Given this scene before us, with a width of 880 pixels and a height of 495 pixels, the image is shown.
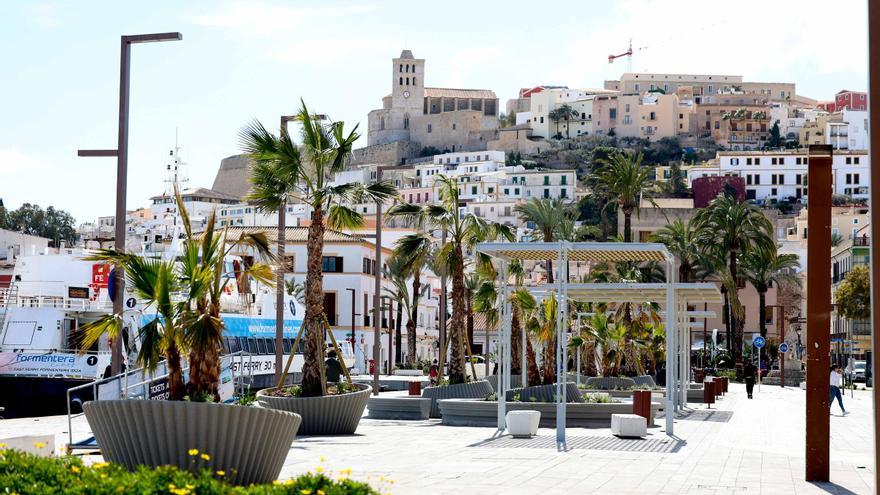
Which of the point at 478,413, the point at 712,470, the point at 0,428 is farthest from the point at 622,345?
the point at 712,470

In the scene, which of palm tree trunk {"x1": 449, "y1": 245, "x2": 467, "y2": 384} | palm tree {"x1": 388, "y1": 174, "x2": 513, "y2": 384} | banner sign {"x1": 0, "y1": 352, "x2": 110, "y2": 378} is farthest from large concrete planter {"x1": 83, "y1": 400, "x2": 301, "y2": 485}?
banner sign {"x1": 0, "y1": 352, "x2": 110, "y2": 378}

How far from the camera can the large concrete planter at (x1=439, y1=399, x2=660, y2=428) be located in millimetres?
25578

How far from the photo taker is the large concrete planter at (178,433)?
1160 cm

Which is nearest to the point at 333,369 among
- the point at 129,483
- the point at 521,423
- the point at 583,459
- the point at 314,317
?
the point at 314,317

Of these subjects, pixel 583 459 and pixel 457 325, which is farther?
pixel 457 325

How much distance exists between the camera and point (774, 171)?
162875mm

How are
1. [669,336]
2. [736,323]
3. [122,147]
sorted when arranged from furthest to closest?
[736,323] → [669,336] → [122,147]

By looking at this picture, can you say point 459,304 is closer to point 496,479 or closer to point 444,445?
point 444,445

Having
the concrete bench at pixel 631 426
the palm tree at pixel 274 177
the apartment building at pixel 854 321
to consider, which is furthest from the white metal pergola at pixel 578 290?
the apartment building at pixel 854 321

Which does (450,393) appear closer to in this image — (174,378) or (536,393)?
(536,393)

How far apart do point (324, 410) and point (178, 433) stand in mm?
10473

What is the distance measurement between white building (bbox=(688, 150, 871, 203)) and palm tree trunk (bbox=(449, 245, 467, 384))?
427 feet

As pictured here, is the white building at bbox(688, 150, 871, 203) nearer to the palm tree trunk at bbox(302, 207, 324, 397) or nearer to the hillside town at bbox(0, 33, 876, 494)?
the hillside town at bbox(0, 33, 876, 494)

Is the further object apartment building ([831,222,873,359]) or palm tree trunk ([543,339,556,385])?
apartment building ([831,222,873,359])
